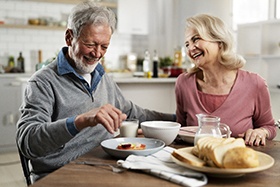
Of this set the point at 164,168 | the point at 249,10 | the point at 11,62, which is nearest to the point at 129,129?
the point at 164,168

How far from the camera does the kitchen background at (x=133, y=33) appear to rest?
4465 millimetres

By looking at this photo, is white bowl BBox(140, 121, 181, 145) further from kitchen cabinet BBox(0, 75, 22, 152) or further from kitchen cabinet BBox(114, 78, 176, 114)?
kitchen cabinet BBox(0, 75, 22, 152)

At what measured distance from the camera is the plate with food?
3.99 ft

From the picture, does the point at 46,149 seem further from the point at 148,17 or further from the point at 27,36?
the point at 148,17

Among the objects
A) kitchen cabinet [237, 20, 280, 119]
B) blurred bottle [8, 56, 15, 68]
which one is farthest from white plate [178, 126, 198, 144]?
blurred bottle [8, 56, 15, 68]

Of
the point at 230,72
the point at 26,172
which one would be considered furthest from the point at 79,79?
the point at 230,72

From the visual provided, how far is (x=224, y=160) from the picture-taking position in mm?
1226

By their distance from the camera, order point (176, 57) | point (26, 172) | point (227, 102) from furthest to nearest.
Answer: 1. point (176, 57)
2. point (227, 102)
3. point (26, 172)

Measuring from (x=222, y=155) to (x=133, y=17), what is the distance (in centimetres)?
552

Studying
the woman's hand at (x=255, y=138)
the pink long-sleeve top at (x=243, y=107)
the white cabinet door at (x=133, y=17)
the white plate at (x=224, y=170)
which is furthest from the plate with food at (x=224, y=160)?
the white cabinet door at (x=133, y=17)

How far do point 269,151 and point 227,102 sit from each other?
0.54 meters

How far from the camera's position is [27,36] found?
605cm

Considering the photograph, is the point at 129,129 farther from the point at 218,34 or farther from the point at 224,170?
the point at 218,34

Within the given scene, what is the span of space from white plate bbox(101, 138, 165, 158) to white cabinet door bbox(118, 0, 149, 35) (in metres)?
4.88
